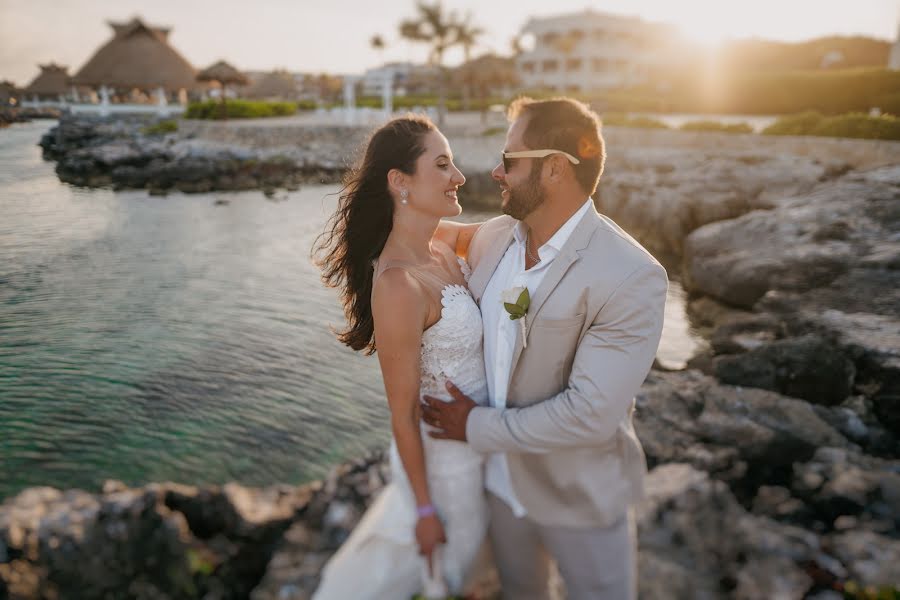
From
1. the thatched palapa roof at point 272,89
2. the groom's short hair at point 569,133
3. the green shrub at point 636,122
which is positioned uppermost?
the thatched palapa roof at point 272,89

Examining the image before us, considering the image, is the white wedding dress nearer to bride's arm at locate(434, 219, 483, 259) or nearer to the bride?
the bride

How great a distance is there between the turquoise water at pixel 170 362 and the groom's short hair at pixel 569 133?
5159mm

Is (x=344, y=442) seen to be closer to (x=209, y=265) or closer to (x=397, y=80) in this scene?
(x=209, y=265)

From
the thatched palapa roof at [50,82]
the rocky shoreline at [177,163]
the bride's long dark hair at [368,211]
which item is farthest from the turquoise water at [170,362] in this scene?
the thatched palapa roof at [50,82]

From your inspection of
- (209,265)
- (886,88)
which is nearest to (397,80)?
(886,88)

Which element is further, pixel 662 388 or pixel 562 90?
pixel 562 90

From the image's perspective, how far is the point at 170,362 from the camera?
28.9 feet

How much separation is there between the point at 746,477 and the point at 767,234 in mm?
8504

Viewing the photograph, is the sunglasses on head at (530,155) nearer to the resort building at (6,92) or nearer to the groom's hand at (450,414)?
the groom's hand at (450,414)

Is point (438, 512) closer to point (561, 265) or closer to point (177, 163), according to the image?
point (561, 265)

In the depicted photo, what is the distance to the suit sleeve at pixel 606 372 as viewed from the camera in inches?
86.4

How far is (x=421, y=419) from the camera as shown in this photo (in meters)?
2.72

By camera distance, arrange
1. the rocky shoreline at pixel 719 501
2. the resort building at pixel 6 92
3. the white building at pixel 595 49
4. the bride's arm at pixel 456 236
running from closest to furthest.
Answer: the rocky shoreline at pixel 719 501, the bride's arm at pixel 456 236, the resort building at pixel 6 92, the white building at pixel 595 49

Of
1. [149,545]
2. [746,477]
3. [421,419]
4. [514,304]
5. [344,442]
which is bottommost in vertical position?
[344,442]
